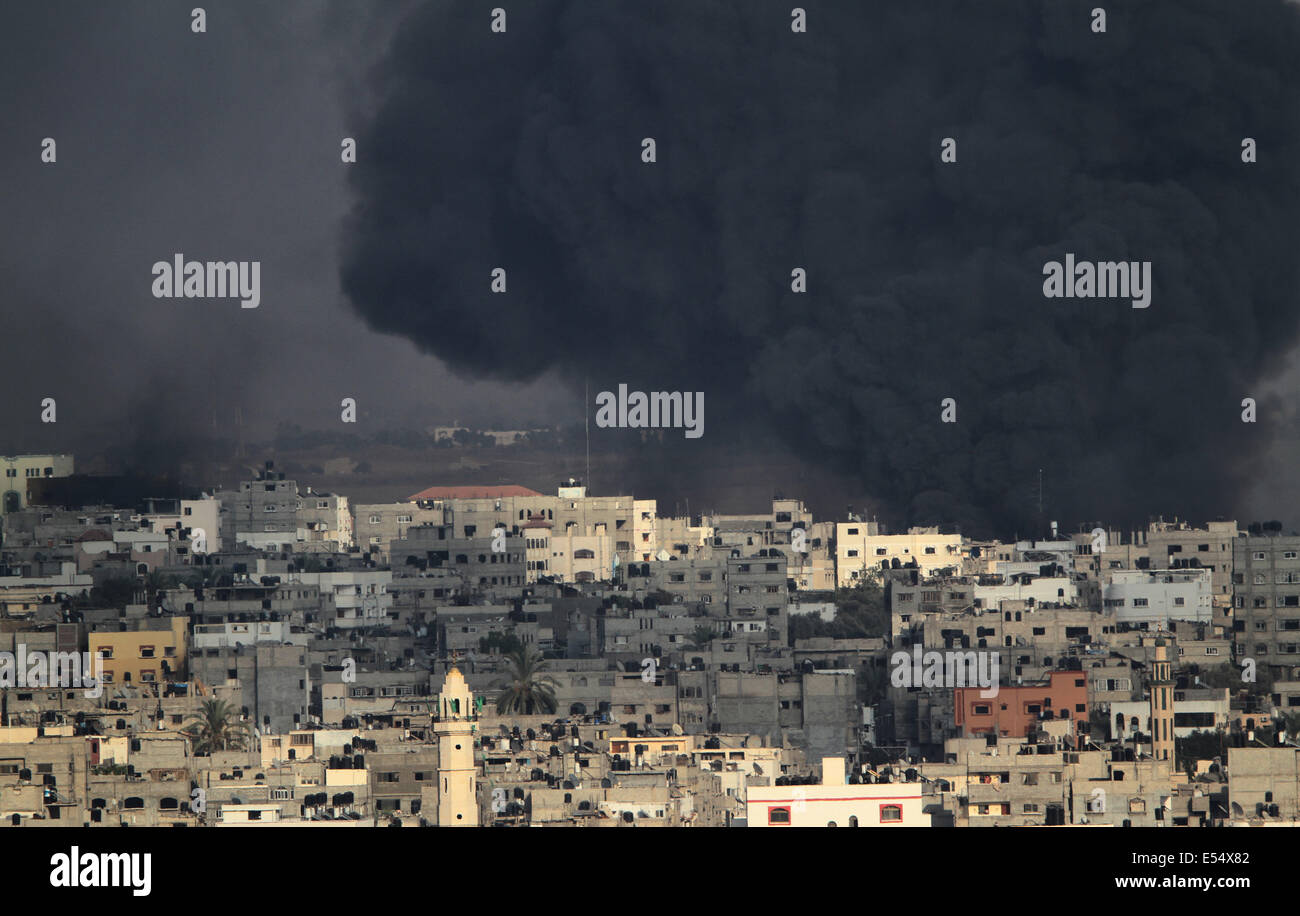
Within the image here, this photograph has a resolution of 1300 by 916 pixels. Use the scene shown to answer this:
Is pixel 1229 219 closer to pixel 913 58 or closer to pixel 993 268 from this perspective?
pixel 993 268

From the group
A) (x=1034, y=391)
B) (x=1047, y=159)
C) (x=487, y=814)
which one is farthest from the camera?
(x=1047, y=159)

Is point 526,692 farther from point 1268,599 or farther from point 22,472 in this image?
point 22,472

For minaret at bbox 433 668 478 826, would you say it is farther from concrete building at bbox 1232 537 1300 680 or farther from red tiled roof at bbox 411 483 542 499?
red tiled roof at bbox 411 483 542 499

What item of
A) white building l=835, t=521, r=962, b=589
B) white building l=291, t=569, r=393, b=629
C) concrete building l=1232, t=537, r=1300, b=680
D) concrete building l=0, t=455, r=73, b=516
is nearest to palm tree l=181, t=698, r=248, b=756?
Result: white building l=291, t=569, r=393, b=629

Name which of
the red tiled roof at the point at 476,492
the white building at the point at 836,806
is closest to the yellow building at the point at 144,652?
the white building at the point at 836,806
